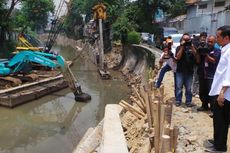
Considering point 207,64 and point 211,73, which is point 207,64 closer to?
point 207,64

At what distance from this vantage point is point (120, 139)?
6816 millimetres

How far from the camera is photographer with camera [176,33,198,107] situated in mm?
7621

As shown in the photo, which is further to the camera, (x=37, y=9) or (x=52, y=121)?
(x=37, y=9)

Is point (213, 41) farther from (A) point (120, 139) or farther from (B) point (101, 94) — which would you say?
(B) point (101, 94)

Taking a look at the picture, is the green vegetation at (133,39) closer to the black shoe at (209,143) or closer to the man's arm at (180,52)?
the man's arm at (180,52)

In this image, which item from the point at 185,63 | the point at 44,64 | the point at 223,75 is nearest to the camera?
the point at 223,75

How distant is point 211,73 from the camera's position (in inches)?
293

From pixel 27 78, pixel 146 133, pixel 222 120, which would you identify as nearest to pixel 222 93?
pixel 222 120

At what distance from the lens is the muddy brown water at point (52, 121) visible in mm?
10366

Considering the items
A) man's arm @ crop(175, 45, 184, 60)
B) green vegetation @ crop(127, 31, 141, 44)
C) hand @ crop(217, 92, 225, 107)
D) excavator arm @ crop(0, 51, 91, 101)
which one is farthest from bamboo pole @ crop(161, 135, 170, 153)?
green vegetation @ crop(127, 31, 141, 44)

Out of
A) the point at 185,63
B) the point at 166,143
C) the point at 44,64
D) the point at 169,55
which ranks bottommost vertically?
the point at 44,64

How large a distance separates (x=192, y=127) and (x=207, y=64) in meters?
1.51

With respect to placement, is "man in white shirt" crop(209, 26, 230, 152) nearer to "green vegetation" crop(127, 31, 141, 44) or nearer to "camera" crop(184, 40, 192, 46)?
"camera" crop(184, 40, 192, 46)

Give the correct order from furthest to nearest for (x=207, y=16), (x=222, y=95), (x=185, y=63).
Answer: (x=207, y=16)
(x=185, y=63)
(x=222, y=95)
